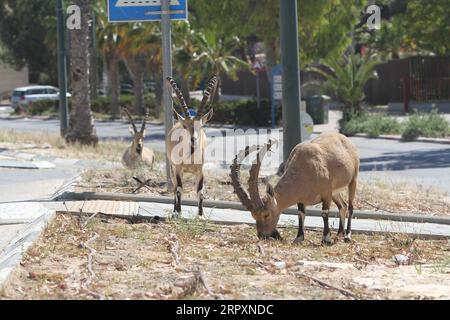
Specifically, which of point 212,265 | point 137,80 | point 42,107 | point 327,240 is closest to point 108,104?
point 42,107

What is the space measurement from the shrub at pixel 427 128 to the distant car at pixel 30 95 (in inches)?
1210

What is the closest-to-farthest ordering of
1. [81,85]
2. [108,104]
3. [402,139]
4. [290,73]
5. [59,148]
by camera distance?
[290,73]
[59,148]
[81,85]
[402,139]
[108,104]

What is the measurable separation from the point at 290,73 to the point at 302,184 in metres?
5.97

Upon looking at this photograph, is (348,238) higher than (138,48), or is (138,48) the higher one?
(138,48)

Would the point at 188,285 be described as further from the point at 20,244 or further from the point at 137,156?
the point at 137,156

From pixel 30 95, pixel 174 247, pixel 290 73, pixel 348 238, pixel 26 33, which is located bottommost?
pixel 348 238

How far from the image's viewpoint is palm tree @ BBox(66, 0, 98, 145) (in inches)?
987

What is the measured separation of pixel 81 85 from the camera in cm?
2533

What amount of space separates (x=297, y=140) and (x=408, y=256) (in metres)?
6.78

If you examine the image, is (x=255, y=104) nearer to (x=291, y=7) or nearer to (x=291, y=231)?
(x=291, y=7)

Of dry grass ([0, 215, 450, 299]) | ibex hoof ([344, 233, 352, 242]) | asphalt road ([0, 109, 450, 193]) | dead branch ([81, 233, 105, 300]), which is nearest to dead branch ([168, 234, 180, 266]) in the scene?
dry grass ([0, 215, 450, 299])

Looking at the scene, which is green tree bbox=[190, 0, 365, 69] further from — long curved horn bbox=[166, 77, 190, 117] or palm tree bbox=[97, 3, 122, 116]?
long curved horn bbox=[166, 77, 190, 117]

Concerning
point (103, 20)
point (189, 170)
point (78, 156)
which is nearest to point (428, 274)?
point (189, 170)

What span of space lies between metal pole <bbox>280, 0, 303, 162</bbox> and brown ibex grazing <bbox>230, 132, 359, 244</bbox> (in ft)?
16.7
